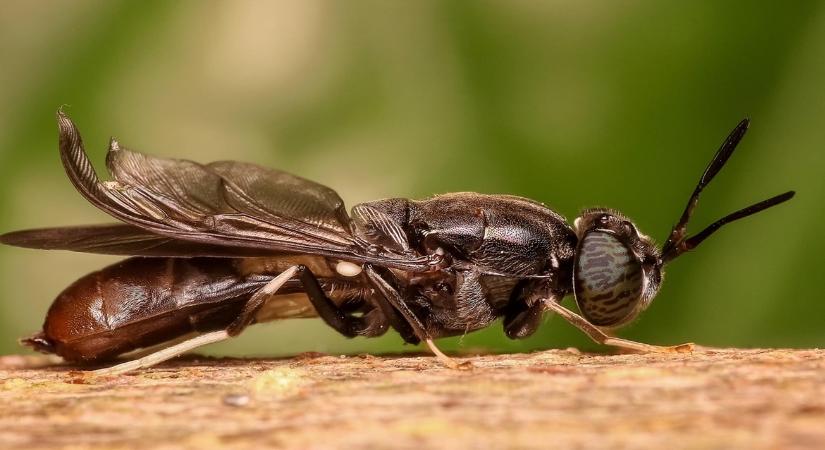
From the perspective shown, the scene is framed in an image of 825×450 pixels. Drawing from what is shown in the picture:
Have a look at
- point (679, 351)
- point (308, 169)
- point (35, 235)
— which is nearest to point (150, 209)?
point (35, 235)

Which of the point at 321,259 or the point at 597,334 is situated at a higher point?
→ the point at 321,259

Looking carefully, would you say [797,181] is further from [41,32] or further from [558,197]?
[41,32]

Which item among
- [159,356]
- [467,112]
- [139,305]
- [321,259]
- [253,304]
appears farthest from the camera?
[467,112]

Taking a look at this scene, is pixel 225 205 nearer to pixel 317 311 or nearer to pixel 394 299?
pixel 317 311

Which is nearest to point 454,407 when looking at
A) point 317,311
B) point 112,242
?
point 317,311

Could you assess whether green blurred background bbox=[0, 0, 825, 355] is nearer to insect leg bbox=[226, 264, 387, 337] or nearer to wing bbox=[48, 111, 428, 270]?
insect leg bbox=[226, 264, 387, 337]

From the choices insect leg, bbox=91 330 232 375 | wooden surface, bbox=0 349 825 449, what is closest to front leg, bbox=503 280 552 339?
wooden surface, bbox=0 349 825 449

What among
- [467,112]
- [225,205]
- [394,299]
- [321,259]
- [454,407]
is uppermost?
[467,112]
